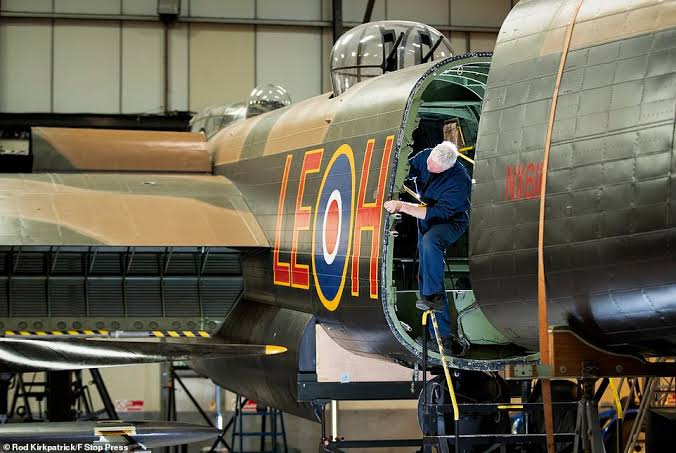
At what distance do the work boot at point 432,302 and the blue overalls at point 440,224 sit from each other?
3 cm

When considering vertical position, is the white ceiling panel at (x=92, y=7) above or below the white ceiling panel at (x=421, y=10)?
below

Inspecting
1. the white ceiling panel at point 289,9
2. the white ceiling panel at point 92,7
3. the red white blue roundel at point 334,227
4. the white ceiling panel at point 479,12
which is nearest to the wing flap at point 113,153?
the red white blue roundel at point 334,227

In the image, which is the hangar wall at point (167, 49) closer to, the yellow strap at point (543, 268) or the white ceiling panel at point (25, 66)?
the white ceiling panel at point (25, 66)

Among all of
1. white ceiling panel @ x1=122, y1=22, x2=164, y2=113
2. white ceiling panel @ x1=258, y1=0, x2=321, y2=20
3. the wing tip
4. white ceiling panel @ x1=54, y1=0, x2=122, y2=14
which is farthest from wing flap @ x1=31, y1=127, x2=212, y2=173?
white ceiling panel @ x1=258, y1=0, x2=321, y2=20

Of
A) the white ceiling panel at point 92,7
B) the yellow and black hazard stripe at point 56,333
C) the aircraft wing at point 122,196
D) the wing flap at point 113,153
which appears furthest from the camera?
the white ceiling panel at point 92,7

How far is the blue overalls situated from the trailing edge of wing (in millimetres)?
1857

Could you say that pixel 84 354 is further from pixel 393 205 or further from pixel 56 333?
pixel 393 205

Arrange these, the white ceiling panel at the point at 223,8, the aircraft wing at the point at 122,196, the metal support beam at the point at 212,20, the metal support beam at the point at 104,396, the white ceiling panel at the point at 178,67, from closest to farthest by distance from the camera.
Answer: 1. the aircraft wing at the point at 122,196
2. the metal support beam at the point at 104,396
3. the metal support beam at the point at 212,20
4. the white ceiling panel at the point at 178,67
5. the white ceiling panel at the point at 223,8

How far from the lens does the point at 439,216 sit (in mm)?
7891

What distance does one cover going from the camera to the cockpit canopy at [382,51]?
9.98 metres

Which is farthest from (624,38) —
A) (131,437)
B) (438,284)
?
(131,437)

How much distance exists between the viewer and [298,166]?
379 inches

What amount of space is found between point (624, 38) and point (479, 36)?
819 inches

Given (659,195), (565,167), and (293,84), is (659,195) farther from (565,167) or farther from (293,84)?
(293,84)
